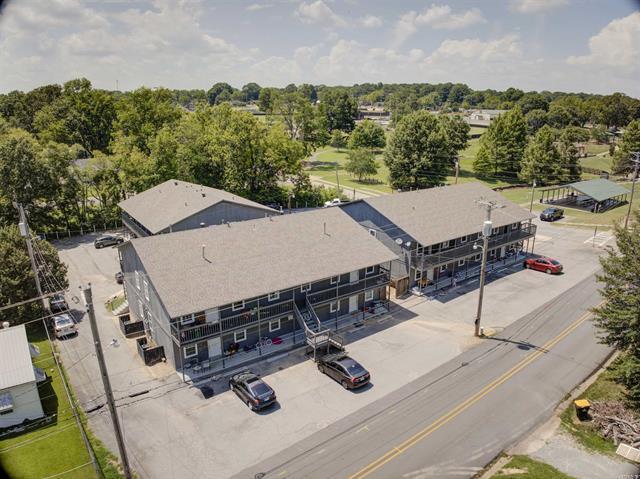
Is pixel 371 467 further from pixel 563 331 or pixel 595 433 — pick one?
pixel 563 331

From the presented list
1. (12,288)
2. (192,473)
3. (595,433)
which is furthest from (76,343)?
(595,433)

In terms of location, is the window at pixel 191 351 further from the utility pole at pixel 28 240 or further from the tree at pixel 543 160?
the tree at pixel 543 160

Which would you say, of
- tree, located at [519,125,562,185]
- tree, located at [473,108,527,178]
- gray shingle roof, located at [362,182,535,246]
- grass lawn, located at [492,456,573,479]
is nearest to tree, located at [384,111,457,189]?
tree, located at [473,108,527,178]

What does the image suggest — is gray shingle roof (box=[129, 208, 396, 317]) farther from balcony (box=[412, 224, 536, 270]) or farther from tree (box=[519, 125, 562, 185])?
tree (box=[519, 125, 562, 185])

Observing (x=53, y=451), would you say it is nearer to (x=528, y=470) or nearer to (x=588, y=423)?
(x=528, y=470)

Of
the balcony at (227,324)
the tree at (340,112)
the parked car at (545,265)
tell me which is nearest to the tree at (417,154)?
the parked car at (545,265)

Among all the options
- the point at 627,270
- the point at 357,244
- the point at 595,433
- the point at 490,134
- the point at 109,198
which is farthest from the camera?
the point at 490,134
